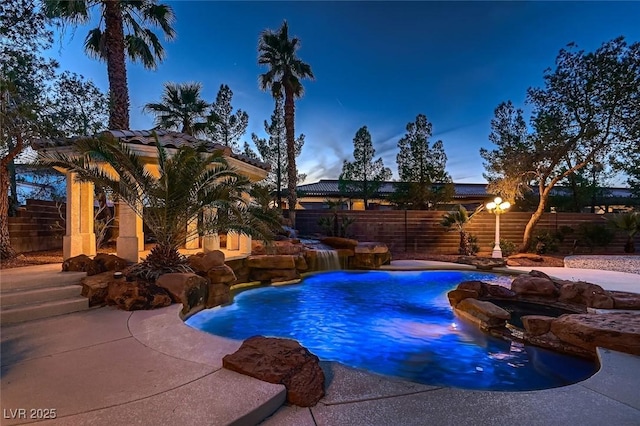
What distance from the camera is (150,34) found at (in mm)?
11711

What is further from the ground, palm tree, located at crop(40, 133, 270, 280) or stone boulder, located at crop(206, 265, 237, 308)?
palm tree, located at crop(40, 133, 270, 280)

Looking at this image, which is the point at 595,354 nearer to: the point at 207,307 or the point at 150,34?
the point at 207,307

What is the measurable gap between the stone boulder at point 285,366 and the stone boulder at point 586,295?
615 cm

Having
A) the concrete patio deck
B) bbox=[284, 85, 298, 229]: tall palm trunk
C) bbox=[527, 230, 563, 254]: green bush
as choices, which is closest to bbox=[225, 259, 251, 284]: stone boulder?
the concrete patio deck

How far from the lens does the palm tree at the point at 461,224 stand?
48.1 feet

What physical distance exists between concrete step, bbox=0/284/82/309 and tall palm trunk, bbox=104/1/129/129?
263 inches

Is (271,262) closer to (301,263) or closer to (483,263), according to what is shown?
(301,263)

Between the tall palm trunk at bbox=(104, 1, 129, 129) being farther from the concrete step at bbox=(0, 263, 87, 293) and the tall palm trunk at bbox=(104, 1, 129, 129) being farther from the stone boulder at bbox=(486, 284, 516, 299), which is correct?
the stone boulder at bbox=(486, 284, 516, 299)

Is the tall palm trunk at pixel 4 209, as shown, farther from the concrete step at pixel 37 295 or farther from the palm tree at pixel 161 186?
the concrete step at pixel 37 295

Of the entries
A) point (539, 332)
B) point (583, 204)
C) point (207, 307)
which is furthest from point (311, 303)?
point (583, 204)

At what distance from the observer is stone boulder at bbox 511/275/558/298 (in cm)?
695

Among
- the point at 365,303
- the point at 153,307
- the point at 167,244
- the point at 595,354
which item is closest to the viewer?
the point at 595,354

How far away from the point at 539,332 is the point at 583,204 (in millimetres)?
24758

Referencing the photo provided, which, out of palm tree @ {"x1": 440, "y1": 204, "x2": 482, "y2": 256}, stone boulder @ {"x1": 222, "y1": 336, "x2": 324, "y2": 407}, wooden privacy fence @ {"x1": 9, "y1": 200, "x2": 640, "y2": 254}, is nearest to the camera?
stone boulder @ {"x1": 222, "y1": 336, "x2": 324, "y2": 407}
